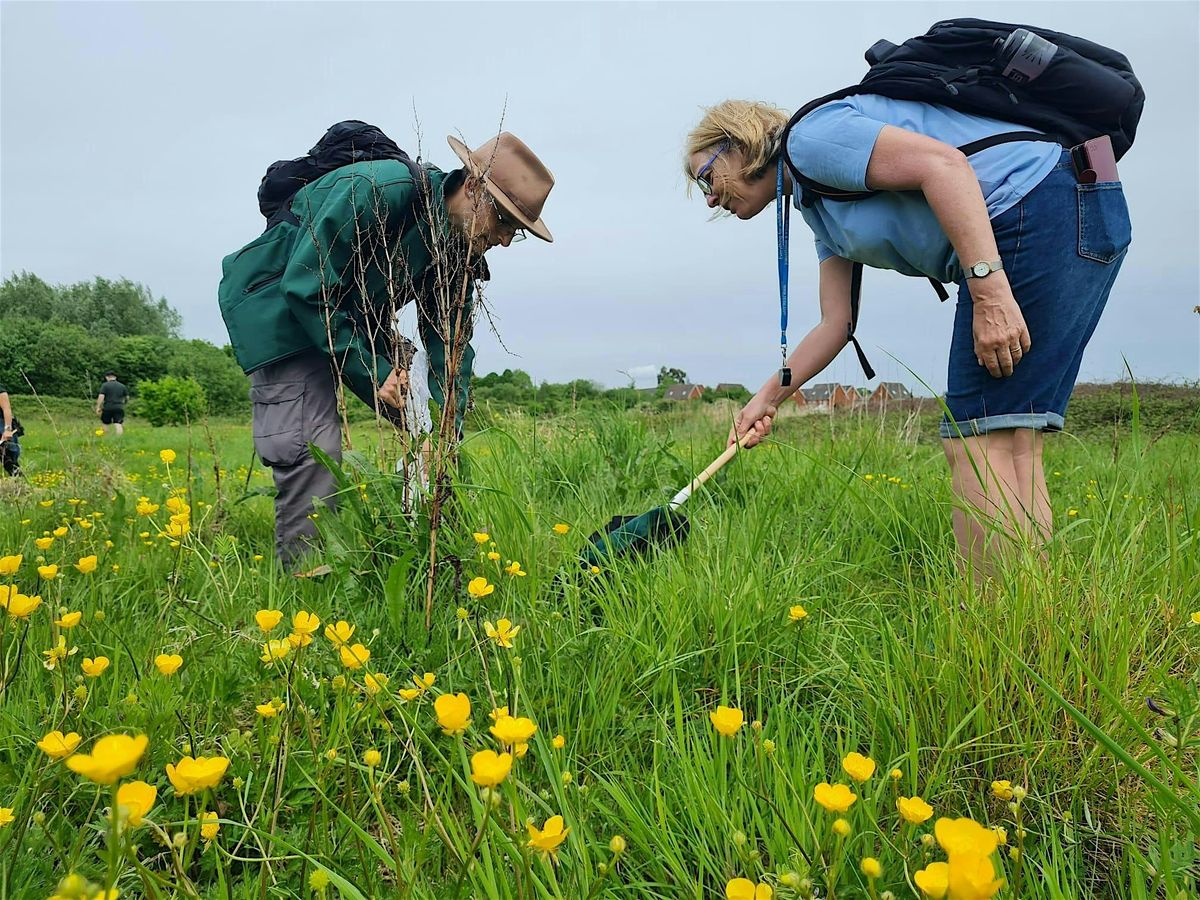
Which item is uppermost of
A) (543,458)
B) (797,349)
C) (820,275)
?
(820,275)

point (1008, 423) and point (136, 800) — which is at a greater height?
point (1008, 423)

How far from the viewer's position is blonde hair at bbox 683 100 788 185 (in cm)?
229

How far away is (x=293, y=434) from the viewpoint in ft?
9.54

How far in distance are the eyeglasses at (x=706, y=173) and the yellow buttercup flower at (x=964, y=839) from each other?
2188 mm

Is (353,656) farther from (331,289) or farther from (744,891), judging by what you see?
(331,289)

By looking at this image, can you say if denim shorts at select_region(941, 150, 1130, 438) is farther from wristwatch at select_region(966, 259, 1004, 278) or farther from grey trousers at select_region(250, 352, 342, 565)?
grey trousers at select_region(250, 352, 342, 565)

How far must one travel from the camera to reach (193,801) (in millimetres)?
1336

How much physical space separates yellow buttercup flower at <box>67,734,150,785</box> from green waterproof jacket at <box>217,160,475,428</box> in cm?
206

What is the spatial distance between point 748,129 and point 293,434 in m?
2.10

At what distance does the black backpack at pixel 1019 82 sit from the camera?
1838mm

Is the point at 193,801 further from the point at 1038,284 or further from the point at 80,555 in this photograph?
the point at 1038,284

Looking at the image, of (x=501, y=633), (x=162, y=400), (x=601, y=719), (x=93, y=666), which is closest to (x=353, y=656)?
(x=501, y=633)

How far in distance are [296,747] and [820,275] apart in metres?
2.31

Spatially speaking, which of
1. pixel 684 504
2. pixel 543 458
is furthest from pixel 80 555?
pixel 684 504
